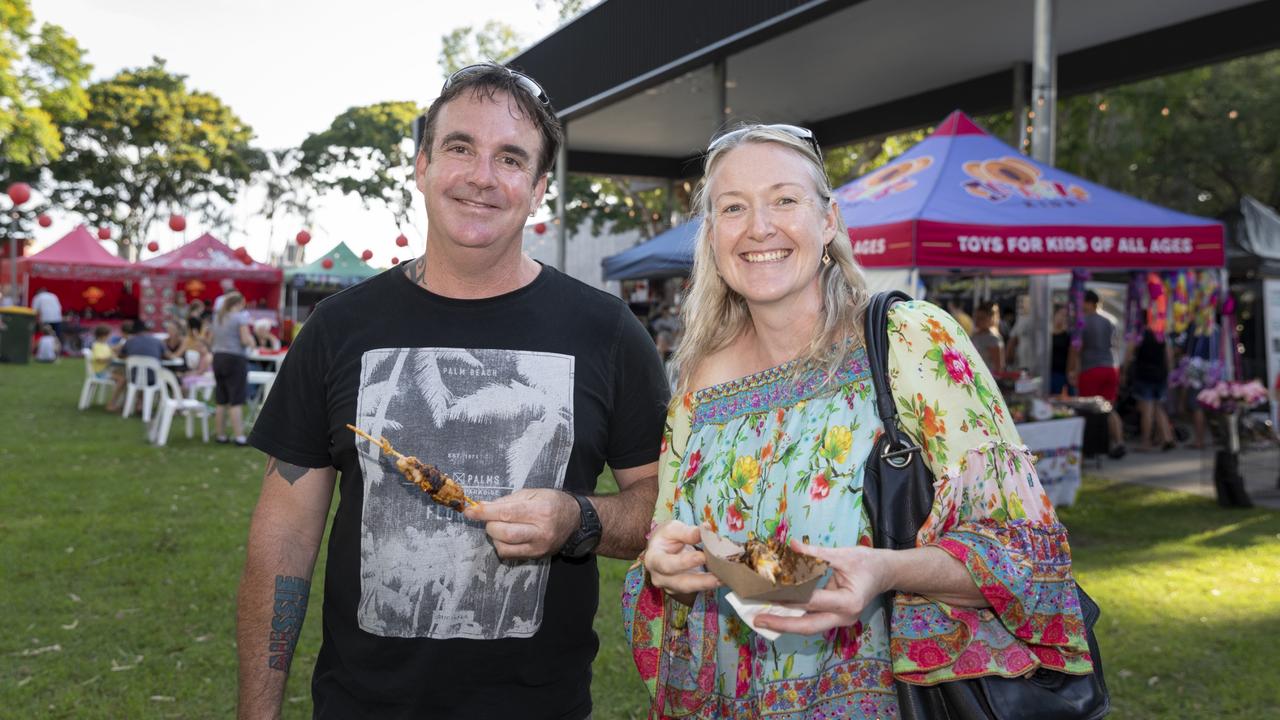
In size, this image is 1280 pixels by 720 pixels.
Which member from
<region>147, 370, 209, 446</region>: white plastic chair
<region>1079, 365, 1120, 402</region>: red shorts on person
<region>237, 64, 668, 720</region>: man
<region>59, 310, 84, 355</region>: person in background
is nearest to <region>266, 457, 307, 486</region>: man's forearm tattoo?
<region>237, 64, 668, 720</region>: man

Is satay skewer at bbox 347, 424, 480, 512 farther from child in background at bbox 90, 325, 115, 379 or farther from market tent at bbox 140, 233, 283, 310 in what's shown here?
market tent at bbox 140, 233, 283, 310

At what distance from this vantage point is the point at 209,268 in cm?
3067

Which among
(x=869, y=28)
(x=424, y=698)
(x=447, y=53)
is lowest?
(x=424, y=698)

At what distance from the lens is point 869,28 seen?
12703mm

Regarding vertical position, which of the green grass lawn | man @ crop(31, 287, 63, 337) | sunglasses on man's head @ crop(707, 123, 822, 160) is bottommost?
the green grass lawn

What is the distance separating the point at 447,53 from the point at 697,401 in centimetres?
4804

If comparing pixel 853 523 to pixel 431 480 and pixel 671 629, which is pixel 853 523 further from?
pixel 431 480

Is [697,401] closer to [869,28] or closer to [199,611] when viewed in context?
[199,611]

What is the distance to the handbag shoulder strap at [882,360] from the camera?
1770 millimetres

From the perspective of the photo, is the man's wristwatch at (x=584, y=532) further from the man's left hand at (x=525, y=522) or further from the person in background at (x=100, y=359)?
the person in background at (x=100, y=359)

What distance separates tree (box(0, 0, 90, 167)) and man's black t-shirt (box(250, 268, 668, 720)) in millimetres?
27828

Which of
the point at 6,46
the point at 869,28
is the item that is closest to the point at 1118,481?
the point at 869,28

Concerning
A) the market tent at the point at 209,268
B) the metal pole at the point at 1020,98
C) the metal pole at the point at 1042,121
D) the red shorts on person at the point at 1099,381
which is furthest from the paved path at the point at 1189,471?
the market tent at the point at 209,268

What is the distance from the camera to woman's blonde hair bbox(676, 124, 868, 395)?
2031 mm
